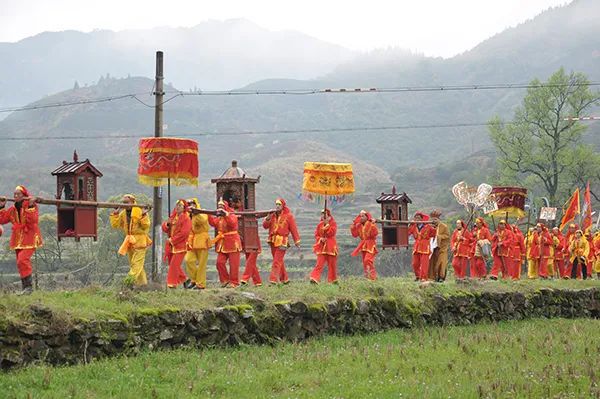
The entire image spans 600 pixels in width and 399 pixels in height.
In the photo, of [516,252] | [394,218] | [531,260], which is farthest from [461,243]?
[531,260]

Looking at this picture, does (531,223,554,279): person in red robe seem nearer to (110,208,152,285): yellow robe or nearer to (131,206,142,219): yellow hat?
(110,208,152,285): yellow robe

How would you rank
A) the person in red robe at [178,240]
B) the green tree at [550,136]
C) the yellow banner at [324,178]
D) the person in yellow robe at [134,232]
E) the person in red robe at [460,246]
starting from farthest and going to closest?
the green tree at [550,136]
the person in red robe at [460,246]
the yellow banner at [324,178]
the person in red robe at [178,240]
the person in yellow robe at [134,232]

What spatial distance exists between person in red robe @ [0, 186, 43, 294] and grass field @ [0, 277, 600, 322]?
1.84 m

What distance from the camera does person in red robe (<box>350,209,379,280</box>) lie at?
69.9 ft

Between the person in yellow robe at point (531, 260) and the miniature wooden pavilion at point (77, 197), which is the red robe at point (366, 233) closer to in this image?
the miniature wooden pavilion at point (77, 197)

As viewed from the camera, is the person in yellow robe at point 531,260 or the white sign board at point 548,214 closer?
the person in yellow robe at point 531,260

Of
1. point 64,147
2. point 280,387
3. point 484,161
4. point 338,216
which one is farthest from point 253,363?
point 64,147

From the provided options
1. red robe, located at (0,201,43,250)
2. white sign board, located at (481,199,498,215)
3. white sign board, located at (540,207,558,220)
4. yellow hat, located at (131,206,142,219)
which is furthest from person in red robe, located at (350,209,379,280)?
white sign board, located at (540,207,558,220)

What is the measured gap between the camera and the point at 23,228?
48.7ft

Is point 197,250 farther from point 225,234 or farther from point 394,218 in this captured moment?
point 394,218

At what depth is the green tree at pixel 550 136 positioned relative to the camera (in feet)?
180

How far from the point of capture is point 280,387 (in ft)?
36.1

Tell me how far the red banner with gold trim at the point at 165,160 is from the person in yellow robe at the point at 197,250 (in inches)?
27.7

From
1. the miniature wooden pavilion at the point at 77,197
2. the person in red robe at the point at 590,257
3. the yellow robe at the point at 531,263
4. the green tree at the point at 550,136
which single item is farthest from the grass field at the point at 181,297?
the green tree at the point at 550,136
